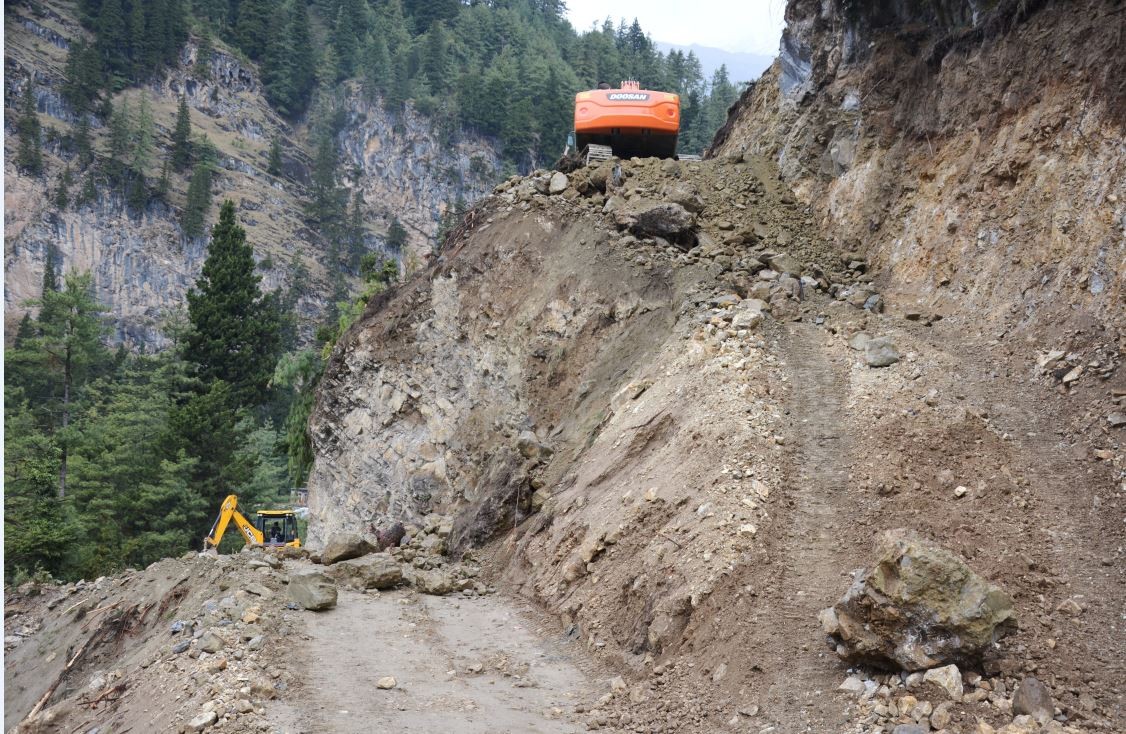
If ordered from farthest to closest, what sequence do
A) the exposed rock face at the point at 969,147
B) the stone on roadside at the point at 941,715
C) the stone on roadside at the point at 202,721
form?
the exposed rock face at the point at 969,147, the stone on roadside at the point at 202,721, the stone on roadside at the point at 941,715

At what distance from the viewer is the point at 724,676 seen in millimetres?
7105

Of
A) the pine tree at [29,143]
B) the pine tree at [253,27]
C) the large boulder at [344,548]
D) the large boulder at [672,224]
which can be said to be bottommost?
the large boulder at [344,548]

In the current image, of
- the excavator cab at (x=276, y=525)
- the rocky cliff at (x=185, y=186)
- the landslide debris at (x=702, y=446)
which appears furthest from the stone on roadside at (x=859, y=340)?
the rocky cliff at (x=185, y=186)

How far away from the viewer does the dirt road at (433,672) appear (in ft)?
24.2

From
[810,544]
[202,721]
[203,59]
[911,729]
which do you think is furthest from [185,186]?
[911,729]

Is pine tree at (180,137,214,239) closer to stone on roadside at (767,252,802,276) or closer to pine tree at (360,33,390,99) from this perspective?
pine tree at (360,33,390,99)

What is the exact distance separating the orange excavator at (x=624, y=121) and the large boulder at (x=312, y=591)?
1096cm

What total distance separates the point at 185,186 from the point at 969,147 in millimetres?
81865

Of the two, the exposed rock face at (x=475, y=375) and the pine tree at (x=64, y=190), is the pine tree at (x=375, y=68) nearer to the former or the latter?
the pine tree at (x=64, y=190)

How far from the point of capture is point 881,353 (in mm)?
10938

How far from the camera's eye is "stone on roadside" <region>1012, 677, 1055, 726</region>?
5559mm

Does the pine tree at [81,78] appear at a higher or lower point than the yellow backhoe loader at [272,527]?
higher

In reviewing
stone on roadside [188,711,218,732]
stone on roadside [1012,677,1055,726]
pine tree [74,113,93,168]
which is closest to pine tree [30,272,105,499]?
stone on roadside [188,711,218,732]

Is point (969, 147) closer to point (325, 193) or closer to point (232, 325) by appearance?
point (232, 325)
